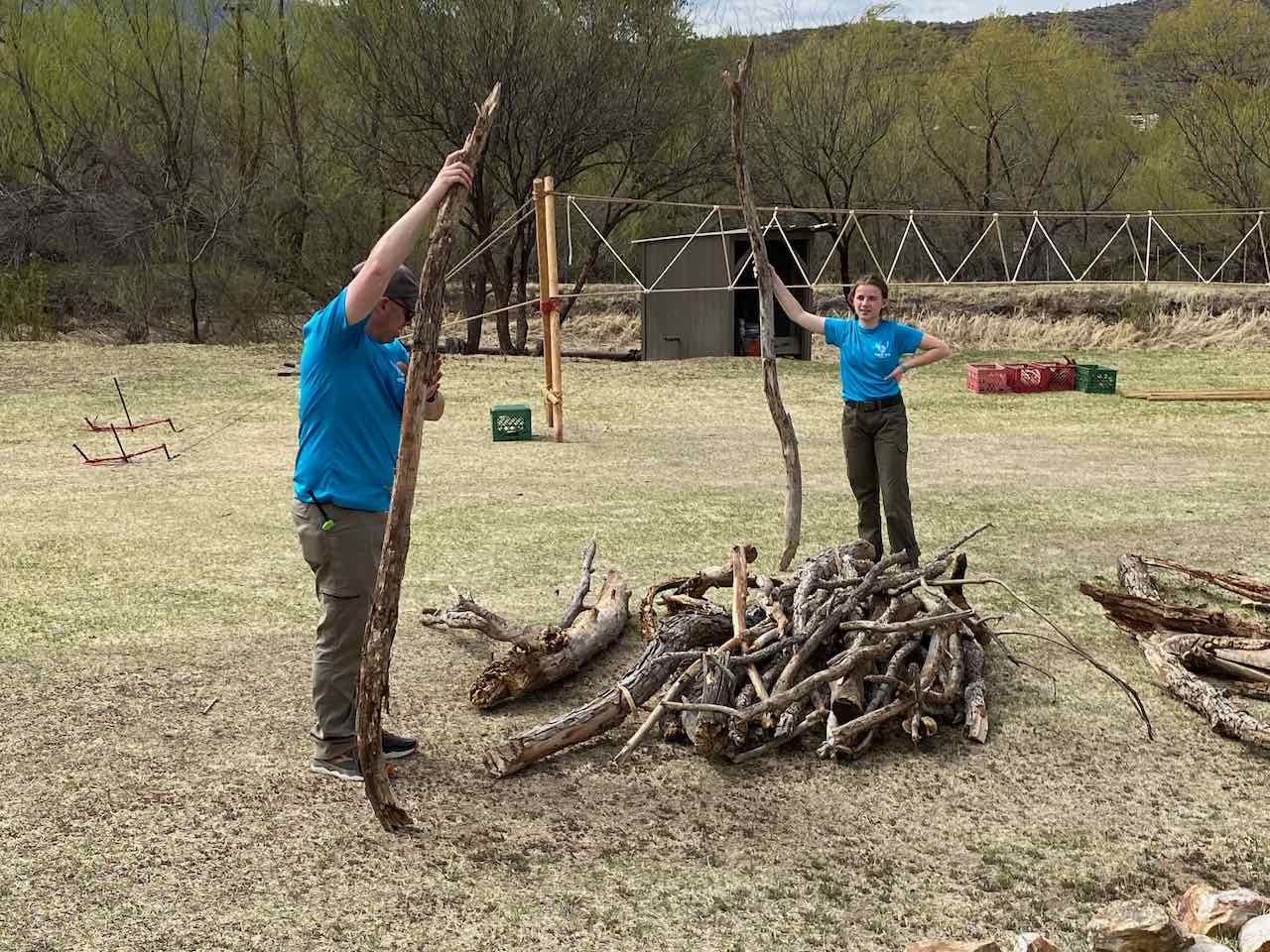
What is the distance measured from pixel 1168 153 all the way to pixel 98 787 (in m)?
36.9

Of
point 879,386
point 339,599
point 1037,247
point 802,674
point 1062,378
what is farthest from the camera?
point 1037,247

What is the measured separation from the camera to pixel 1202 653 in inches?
210

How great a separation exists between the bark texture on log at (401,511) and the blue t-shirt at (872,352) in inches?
124

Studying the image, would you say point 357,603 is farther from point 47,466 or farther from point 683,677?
point 47,466

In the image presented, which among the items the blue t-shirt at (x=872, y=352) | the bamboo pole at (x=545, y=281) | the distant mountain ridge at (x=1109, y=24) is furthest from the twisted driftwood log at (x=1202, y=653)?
the distant mountain ridge at (x=1109, y=24)

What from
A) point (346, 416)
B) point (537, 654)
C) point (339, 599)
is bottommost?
point (537, 654)

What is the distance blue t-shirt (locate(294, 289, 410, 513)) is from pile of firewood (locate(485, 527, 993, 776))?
3.67ft

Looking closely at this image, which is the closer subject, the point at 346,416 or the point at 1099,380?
the point at 346,416

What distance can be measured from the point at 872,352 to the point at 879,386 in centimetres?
20

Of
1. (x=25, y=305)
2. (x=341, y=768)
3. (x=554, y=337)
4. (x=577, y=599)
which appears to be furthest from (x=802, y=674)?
(x=25, y=305)

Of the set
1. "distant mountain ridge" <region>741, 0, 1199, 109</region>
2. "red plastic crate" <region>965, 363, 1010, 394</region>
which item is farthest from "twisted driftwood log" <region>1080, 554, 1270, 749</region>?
"distant mountain ridge" <region>741, 0, 1199, 109</region>

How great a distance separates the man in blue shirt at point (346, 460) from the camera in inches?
154

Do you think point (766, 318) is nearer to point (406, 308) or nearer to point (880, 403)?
point (880, 403)

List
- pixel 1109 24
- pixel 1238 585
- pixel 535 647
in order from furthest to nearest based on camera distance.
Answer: pixel 1109 24, pixel 1238 585, pixel 535 647
